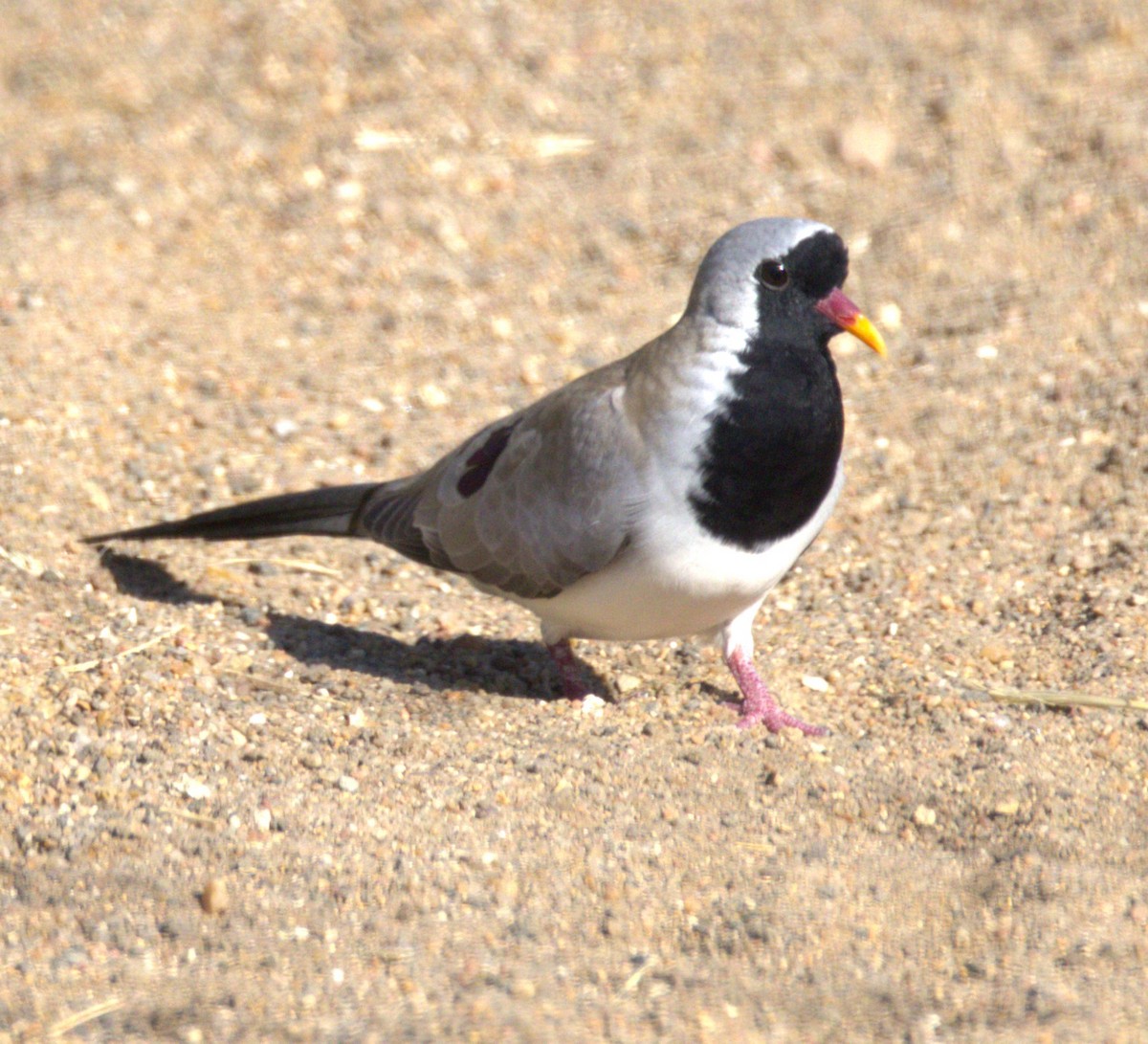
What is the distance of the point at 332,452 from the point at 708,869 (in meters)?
3.11

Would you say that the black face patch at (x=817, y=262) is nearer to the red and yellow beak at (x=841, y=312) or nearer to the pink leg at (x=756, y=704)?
the red and yellow beak at (x=841, y=312)

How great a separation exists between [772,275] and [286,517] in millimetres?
1880

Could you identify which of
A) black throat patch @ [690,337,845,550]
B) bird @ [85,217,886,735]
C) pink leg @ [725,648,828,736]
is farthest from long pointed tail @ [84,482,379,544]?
black throat patch @ [690,337,845,550]

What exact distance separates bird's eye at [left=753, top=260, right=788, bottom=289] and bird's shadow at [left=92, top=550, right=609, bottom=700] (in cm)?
140

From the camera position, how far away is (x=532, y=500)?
4793 millimetres

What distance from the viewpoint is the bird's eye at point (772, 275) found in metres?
4.35

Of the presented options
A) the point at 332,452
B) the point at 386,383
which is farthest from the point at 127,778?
the point at 386,383

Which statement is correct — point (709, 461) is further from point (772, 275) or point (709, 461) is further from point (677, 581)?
point (772, 275)

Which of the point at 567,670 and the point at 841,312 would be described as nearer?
the point at 841,312

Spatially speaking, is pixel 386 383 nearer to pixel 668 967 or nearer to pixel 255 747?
pixel 255 747

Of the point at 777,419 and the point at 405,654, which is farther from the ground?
the point at 777,419

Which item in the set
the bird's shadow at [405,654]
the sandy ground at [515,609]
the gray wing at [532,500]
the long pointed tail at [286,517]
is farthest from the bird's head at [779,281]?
the long pointed tail at [286,517]

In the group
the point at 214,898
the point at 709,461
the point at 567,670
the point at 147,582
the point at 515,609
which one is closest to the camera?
the point at 214,898

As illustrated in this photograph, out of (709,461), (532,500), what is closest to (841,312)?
(709,461)
